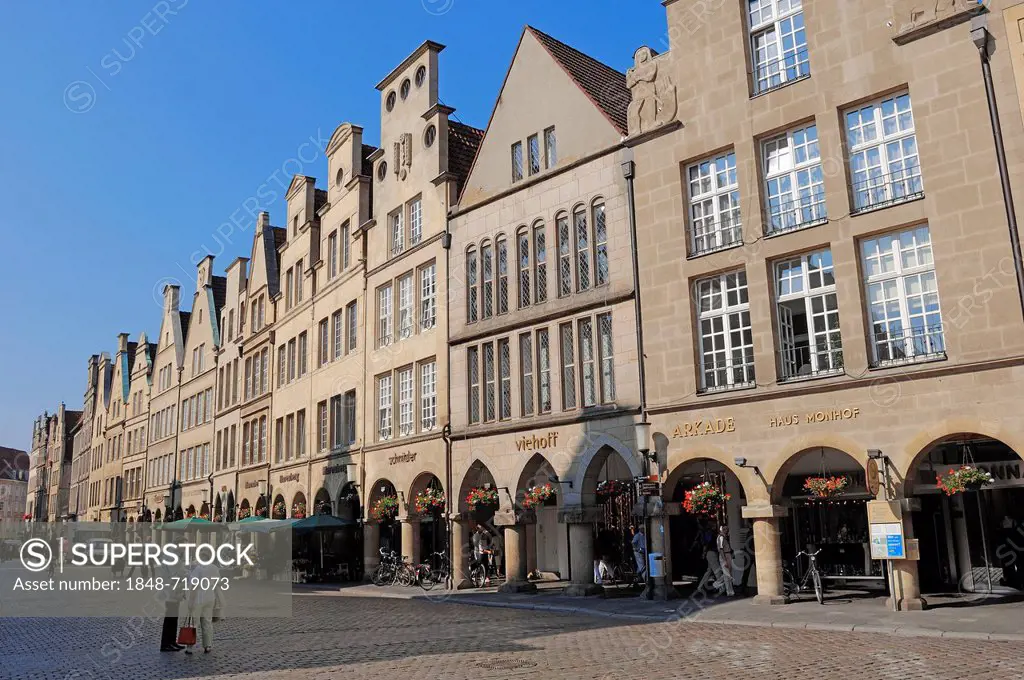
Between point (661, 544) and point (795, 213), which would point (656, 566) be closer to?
point (661, 544)

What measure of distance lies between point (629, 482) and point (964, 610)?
9255 millimetres

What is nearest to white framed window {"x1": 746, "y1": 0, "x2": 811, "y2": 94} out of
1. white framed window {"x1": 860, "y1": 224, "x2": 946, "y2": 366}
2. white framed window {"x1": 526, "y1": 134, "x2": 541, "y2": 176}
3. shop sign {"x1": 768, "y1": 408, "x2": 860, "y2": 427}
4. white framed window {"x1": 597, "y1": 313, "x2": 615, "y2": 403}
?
white framed window {"x1": 860, "y1": 224, "x2": 946, "y2": 366}

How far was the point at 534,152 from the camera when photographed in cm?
2588

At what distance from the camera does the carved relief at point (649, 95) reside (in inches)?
877

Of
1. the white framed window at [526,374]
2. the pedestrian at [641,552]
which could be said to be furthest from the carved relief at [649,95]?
the pedestrian at [641,552]

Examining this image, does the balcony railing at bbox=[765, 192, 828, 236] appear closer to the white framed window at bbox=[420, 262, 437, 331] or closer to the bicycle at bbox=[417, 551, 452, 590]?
the white framed window at bbox=[420, 262, 437, 331]

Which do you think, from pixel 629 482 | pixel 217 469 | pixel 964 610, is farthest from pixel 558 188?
pixel 217 469

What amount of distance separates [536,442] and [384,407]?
871 centimetres

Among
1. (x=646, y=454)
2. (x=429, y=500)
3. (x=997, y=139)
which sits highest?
(x=997, y=139)

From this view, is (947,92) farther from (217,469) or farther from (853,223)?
(217,469)

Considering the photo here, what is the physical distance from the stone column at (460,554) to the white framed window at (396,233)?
9.92 meters

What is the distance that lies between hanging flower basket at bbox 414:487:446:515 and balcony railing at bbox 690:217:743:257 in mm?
10887

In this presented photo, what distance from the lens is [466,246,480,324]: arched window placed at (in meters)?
27.2

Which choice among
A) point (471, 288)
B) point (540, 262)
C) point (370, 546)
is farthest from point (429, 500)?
point (540, 262)
